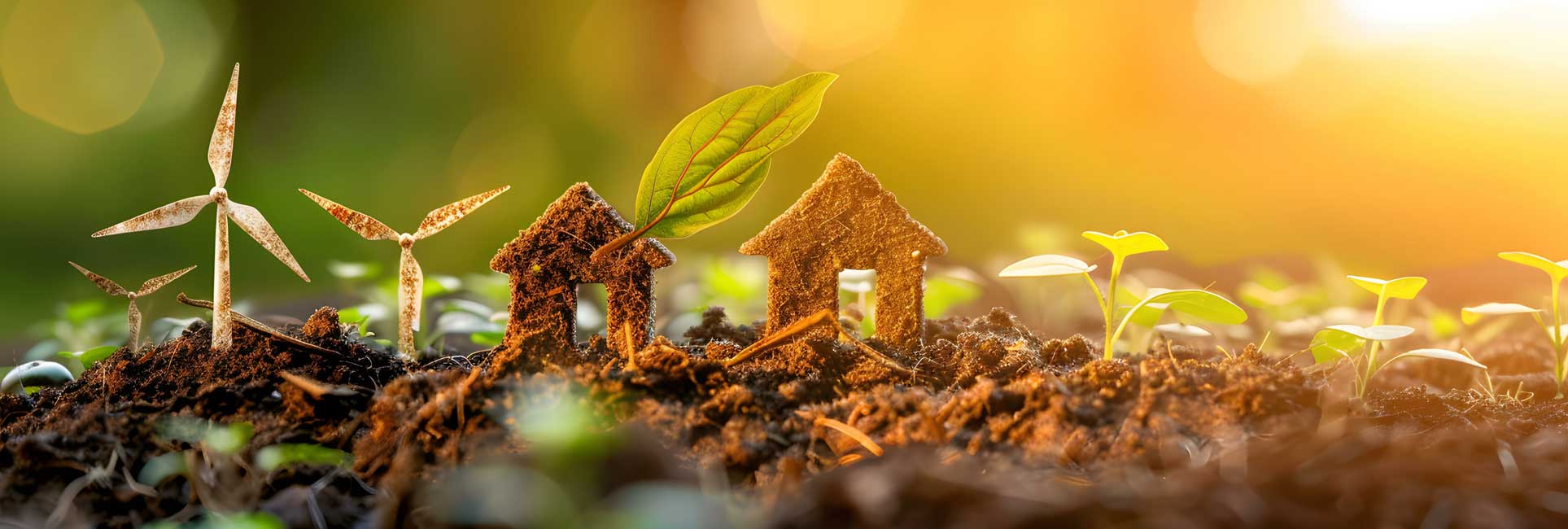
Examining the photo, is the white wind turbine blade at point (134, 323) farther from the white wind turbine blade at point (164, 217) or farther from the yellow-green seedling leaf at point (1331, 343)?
the yellow-green seedling leaf at point (1331, 343)

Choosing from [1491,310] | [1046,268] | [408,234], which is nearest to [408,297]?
[408,234]

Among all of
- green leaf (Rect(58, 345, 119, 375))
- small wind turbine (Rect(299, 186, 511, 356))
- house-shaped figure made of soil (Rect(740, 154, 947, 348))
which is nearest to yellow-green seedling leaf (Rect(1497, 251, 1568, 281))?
house-shaped figure made of soil (Rect(740, 154, 947, 348))

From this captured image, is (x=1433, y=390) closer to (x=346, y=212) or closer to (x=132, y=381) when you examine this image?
(x=346, y=212)

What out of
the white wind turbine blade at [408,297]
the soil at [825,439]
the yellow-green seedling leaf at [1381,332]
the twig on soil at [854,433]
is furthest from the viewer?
the white wind turbine blade at [408,297]


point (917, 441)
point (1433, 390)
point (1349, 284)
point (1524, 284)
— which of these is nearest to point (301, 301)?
point (917, 441)

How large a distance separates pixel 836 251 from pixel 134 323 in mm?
1205

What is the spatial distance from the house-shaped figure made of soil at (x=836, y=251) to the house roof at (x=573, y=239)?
17cm

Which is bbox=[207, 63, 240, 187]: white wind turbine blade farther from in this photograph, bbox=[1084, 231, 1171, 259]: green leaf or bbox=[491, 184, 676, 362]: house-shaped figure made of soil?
bbox=[1084, 231, 1171, 259]: green leaf

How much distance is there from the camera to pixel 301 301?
2432mm

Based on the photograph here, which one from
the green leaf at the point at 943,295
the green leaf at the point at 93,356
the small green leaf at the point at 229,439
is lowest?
the small green leaf at the point at 229,439

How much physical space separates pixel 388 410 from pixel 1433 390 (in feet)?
5.17

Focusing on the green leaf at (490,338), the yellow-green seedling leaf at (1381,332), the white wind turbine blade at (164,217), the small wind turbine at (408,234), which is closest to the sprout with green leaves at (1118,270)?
the yellow-green seedling leaf at (1381,332)

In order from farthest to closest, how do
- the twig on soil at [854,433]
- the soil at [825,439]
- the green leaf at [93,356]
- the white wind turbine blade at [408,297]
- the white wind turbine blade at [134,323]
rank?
the green leaf at [93,356]
the white wind turbine blade at [134,323]
the white wind turbine blade at [408,297]
the twig on soil at [854,433]
the soil at [825,439]

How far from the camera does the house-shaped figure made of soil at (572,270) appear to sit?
1.25 m
